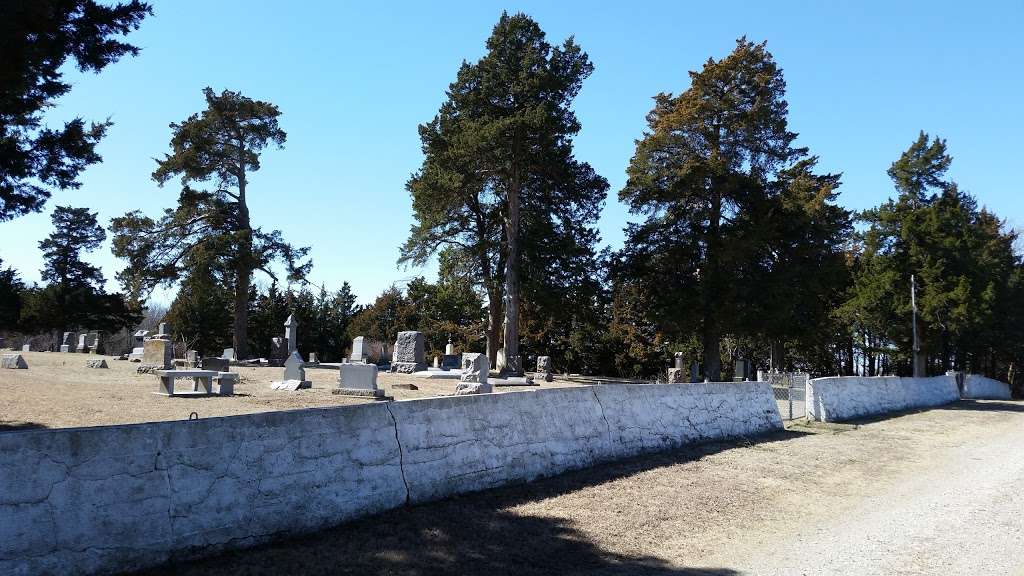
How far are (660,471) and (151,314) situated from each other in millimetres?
97805

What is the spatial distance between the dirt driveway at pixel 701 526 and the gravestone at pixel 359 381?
880cm

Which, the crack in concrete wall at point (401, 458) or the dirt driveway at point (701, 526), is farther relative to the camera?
the crack in concrete wall at point (401, 458)

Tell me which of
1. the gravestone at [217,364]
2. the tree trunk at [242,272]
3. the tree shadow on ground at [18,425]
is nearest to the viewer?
the tree shadow on ground at [18,425]

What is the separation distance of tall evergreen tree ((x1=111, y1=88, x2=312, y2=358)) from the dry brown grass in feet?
36.9

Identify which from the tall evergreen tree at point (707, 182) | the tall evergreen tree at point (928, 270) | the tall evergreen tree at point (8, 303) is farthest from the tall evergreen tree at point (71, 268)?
the tall evergreen tree at point (928, 270)

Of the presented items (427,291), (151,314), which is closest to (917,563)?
(427,291)

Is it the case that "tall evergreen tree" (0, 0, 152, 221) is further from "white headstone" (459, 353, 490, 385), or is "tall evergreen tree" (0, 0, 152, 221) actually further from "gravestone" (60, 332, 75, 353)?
"gravestone" (60, 332, 75, 353)

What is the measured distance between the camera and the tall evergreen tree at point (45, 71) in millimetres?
7449

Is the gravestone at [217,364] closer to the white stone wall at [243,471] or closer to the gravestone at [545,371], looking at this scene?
the white stone wall at [243,471]

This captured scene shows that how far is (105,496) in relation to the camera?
14.3 ft

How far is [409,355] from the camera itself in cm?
2812

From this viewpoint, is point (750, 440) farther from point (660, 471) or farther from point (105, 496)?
point (105, 496)

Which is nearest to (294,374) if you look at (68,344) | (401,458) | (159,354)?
(159,354)

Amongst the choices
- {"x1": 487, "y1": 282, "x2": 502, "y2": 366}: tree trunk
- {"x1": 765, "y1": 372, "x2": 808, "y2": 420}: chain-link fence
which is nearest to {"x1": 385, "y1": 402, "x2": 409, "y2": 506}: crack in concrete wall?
{"x1": 765, "y1": 372, "x2": 808, "y2": 420}: chain-link fence
